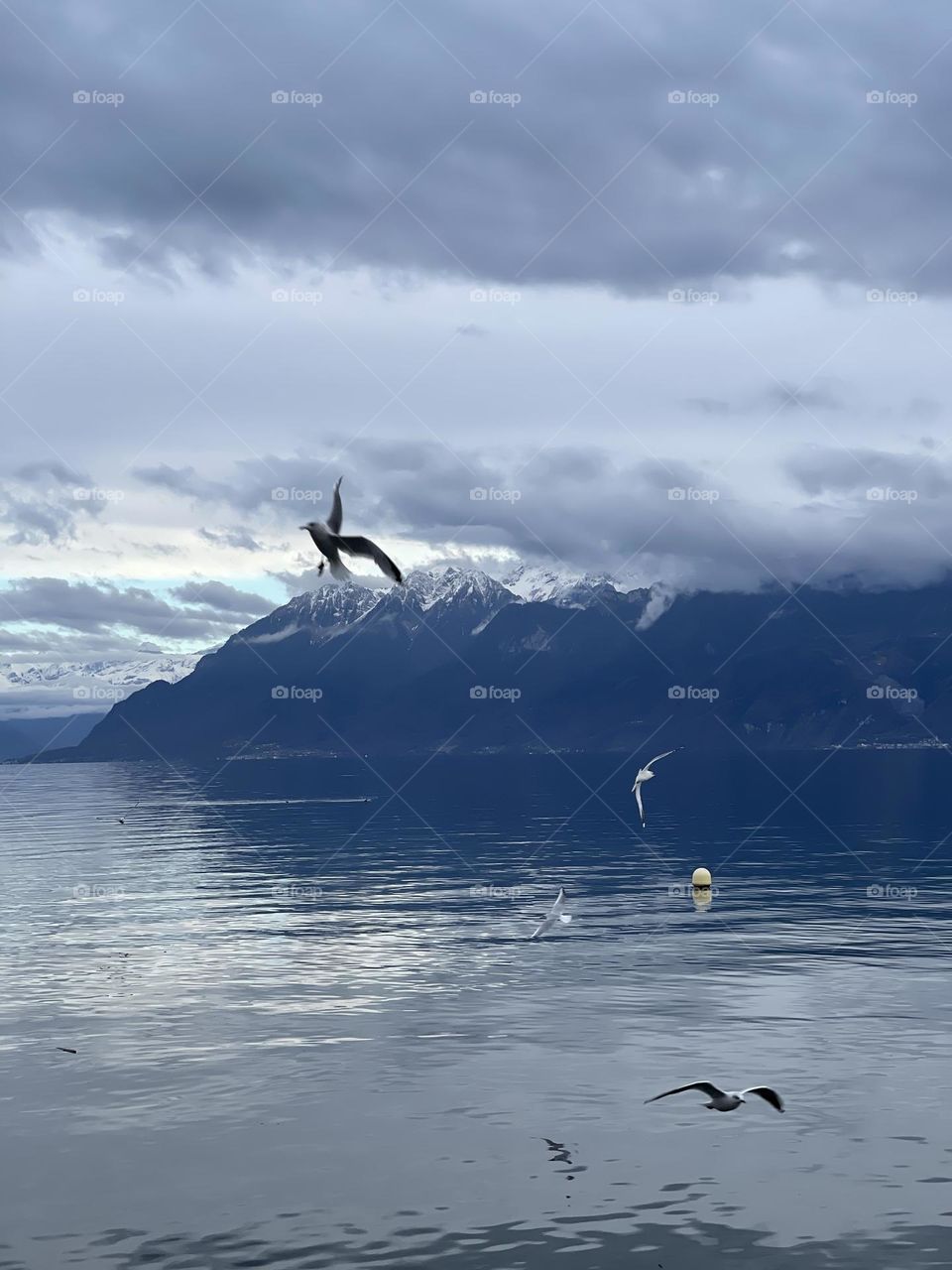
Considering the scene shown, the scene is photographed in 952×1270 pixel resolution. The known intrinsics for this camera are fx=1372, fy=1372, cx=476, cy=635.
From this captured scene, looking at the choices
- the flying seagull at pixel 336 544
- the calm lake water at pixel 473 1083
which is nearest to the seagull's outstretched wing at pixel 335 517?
the flying seagull at pixel 336 544

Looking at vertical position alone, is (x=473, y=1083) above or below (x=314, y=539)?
below

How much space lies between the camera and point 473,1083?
55.9 meters

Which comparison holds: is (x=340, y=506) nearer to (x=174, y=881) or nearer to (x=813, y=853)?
(x=174, y=881)

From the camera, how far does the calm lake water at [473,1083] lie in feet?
131

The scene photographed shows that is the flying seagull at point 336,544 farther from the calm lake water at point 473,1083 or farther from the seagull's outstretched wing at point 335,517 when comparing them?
the calm lake water at point 473,1083

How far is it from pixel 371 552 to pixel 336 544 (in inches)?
60.3

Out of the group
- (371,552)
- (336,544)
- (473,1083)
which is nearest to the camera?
(371,552)

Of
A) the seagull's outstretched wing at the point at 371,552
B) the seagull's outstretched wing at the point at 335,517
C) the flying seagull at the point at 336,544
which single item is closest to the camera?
the seagull's outstretched wing at the point at 371,552

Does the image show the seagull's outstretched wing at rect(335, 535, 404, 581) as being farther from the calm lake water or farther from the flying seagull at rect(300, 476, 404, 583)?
the calm lake water

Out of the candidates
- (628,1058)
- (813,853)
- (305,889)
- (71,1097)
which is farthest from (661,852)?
(71,1097)

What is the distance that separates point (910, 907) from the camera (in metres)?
109

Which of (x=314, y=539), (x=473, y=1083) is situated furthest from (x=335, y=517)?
(x=473, y=1083)

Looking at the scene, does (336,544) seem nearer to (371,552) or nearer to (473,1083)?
(371,552)

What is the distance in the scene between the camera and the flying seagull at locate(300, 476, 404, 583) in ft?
80.4
